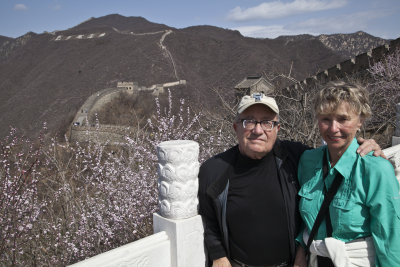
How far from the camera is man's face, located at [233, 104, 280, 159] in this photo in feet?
7.30

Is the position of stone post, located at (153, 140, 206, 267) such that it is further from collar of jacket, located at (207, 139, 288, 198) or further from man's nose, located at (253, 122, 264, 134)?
man's nose, located at (253, 122, 264, 134)

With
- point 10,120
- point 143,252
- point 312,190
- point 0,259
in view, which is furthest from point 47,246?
point 10,120

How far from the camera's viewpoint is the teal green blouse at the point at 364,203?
5.75 ft

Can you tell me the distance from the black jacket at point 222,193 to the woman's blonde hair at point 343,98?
0.46 meters

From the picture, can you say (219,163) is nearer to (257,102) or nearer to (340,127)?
(257,102)

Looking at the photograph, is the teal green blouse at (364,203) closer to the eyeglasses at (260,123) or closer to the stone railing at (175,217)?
the eyeglasses at (260,123)

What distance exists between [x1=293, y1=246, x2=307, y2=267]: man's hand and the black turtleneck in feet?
0.21

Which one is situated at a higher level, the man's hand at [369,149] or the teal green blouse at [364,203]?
the man's hand at [369,149]

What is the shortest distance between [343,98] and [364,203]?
0.60 m

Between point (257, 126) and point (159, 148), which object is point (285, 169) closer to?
point (257, 126)

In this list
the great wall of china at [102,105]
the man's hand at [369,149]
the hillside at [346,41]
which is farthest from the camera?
the hillside at [346,41]

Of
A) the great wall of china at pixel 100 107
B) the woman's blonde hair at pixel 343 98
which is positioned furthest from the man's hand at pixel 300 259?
the great wall of china at pixel 100 107

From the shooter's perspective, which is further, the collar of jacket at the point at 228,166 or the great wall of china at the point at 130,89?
the great wall of china at the point at 130,89

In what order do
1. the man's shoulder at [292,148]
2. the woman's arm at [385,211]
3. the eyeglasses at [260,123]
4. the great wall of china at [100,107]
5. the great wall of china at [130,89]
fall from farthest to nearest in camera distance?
1. the great wall of china at [100,107]
2. the great wall of china at [130,89]
3. the man's shoulder at [292,148]
4. the eyeglasses at [260,123]
5. the woman's arm at [385,211]
